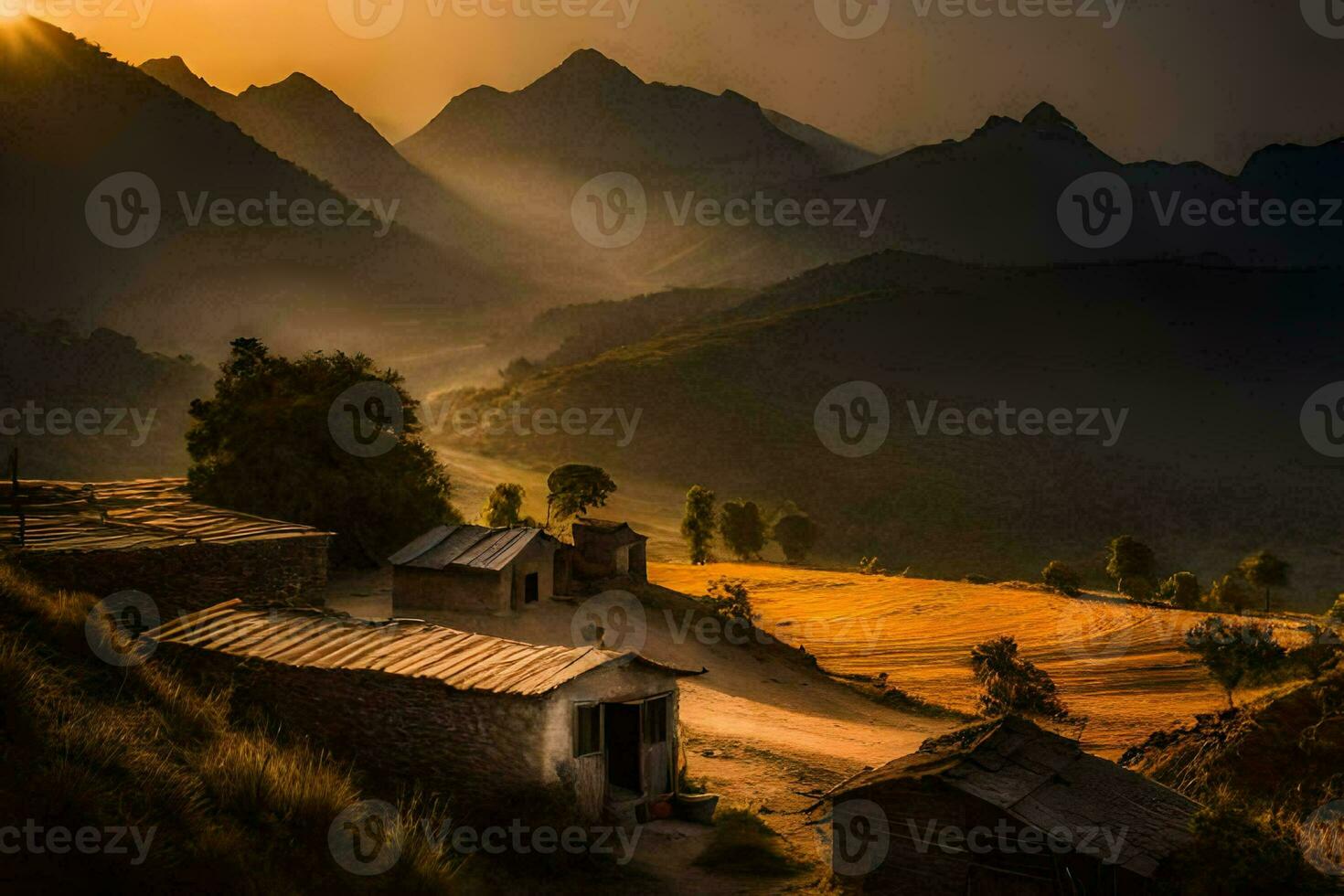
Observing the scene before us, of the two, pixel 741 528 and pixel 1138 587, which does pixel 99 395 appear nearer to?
pixel 741 528

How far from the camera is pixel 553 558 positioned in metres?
32.5

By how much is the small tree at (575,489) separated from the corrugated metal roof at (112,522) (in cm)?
1935

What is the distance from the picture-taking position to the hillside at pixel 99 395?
7556 cm

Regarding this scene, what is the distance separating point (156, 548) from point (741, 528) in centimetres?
5165

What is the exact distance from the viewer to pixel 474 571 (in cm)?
2936

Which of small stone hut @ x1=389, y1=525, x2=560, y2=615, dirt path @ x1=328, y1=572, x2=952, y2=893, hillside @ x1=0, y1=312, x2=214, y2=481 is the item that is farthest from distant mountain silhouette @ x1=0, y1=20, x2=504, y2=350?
dirt path @ x1=328, y1=572, x2=952, y2=893

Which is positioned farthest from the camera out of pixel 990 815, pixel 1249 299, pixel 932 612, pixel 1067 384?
pixel 1249 299

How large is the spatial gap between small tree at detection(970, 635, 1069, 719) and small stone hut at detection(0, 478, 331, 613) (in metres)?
18.6

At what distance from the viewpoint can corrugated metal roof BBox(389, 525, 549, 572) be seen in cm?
2964

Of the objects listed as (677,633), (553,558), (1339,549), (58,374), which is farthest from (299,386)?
(1339,549)

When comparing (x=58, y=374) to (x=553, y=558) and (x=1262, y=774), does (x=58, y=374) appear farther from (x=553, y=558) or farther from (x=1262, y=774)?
(x=1262, y=774)

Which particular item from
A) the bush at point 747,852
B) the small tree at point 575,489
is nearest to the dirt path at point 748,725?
the bush at point 747,852

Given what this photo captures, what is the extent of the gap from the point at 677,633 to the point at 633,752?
15.9 metres

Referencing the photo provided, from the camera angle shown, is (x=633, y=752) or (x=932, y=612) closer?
(x=633, y=752)
